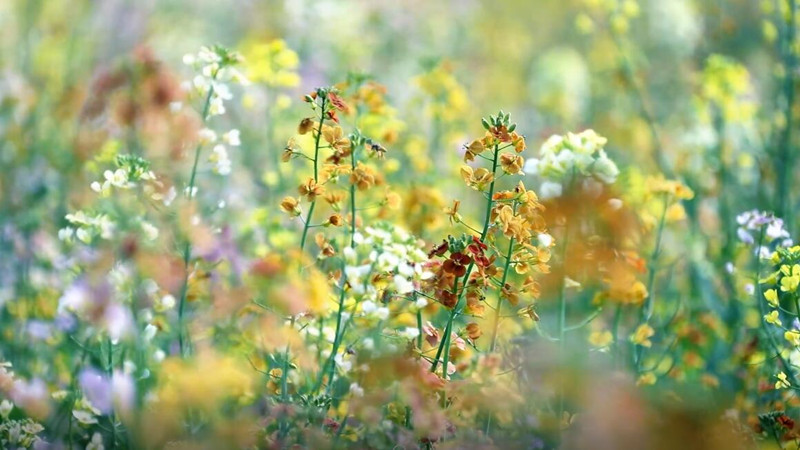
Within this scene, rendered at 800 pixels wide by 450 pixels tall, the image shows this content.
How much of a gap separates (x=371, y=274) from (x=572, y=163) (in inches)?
21.2

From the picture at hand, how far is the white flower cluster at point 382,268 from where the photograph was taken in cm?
172

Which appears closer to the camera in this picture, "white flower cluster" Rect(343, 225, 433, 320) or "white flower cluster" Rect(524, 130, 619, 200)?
"white flower cluster" Rect(343, 225, 433, 320)

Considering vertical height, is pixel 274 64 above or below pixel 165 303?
above

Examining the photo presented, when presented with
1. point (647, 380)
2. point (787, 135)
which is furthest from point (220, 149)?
point (787, 135)

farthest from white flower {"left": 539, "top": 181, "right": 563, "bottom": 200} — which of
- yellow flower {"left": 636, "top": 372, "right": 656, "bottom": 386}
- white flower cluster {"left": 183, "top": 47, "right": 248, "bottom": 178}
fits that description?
white flower cluster {"left": 183, "top": 47, "right": 248, "bottom": 178}

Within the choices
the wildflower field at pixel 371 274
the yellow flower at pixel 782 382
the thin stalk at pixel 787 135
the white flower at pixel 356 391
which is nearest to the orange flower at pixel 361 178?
the wildflower field at pixel 371 274

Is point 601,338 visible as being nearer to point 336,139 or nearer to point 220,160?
point 336,139

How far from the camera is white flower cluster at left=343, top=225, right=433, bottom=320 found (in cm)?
172

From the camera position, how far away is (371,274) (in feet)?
6.02

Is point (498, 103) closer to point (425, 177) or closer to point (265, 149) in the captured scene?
point (265, 149)

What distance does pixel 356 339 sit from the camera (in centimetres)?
208

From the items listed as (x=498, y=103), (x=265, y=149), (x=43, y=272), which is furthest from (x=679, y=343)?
(x=498, y=103)

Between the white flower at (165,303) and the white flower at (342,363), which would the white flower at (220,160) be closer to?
the white flower at (165,303)

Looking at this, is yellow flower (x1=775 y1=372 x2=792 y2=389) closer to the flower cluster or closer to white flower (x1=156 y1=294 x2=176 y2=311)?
the flower cluster
